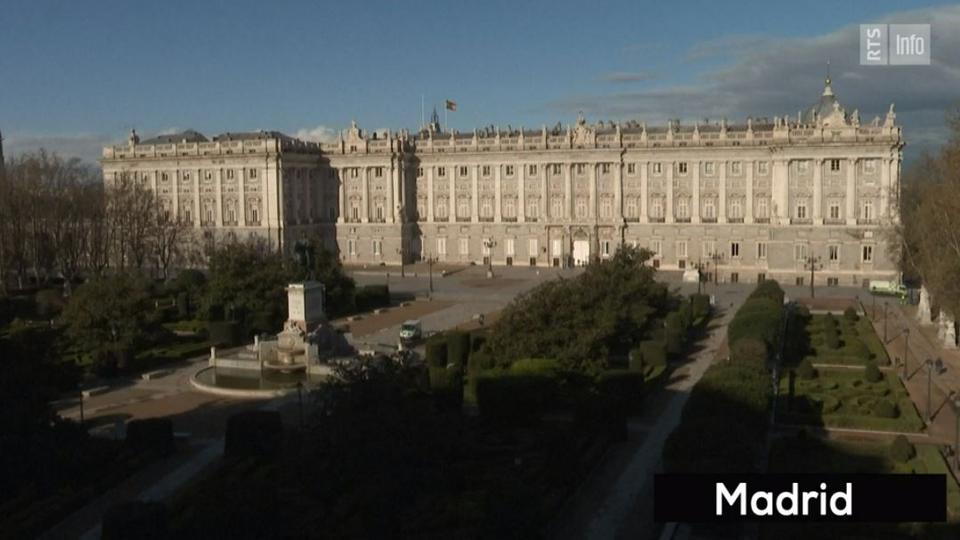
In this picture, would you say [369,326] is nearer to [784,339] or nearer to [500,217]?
[784,339]

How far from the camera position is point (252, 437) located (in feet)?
84.5

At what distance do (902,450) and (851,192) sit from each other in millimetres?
51125

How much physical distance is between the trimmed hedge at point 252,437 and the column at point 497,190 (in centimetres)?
6201

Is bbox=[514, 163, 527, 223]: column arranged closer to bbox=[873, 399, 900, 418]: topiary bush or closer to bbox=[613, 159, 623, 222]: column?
bbox=[613, 159, 623, 222]: column

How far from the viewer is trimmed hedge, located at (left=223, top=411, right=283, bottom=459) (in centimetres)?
2569

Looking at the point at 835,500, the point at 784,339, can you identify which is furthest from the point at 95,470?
the point at 784,339

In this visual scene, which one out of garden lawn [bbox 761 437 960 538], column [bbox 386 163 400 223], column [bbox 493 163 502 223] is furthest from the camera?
column [bbox 386 163 400 223]

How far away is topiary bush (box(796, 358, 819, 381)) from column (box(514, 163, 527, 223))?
5001 cm

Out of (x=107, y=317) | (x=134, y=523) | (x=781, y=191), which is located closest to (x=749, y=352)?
(x=134, y=523)

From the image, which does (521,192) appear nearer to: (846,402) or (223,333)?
(223,333)

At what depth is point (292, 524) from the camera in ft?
64.8

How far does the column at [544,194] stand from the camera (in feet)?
277

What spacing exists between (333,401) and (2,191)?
161ft

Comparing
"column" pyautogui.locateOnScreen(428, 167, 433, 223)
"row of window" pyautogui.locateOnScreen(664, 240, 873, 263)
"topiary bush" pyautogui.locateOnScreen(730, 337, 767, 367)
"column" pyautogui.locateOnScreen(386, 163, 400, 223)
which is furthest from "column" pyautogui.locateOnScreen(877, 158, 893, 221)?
"column" pyautogui.locateOnScreen(386, 163, 400, 223)
